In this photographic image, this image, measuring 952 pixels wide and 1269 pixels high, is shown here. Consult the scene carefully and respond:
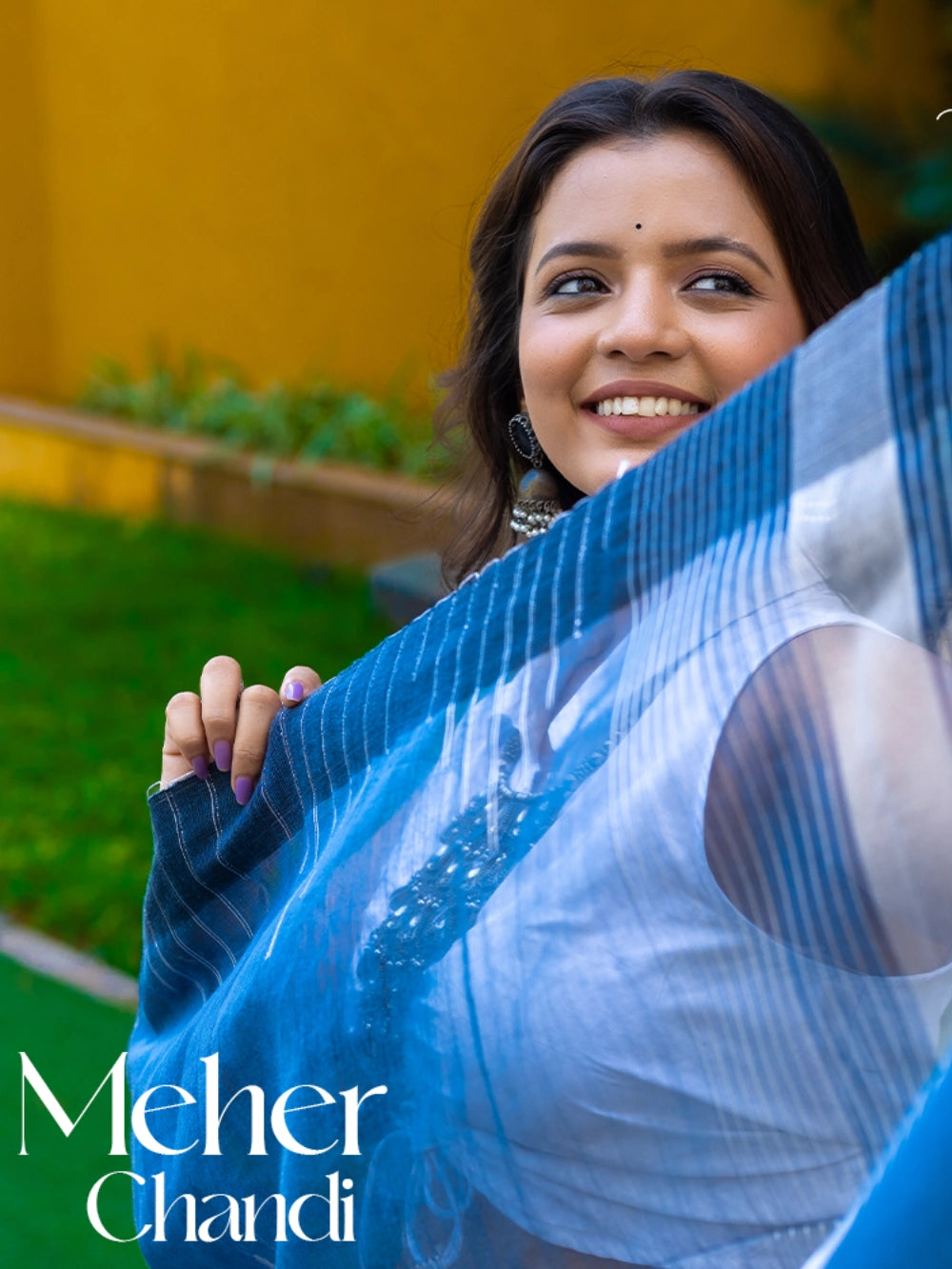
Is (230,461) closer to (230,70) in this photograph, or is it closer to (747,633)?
(230,70)

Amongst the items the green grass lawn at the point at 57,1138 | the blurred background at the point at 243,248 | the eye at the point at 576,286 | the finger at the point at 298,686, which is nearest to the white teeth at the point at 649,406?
the eye at the point at 576,286

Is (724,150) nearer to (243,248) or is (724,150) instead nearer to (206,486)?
(206,486)

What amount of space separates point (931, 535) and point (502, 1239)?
1.83 feet

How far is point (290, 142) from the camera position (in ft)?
24.0

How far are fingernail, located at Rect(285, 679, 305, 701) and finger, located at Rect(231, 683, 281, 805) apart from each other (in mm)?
22

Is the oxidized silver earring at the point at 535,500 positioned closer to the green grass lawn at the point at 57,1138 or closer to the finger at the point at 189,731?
the finger at the point at 189,731

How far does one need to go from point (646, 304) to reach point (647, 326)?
2 centimetres

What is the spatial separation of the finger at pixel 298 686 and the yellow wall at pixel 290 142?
4813 mm

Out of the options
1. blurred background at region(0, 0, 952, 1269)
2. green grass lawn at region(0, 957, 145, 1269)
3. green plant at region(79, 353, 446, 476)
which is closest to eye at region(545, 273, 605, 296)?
green grass lawn at region(0, 957, 145, 1269)

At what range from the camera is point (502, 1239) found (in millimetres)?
1014

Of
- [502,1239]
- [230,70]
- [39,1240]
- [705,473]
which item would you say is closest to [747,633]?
[705,473]

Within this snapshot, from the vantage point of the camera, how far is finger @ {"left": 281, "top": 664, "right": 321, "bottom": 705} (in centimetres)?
134

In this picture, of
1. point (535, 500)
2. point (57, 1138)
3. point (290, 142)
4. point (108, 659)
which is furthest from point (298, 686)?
point (290, 142)

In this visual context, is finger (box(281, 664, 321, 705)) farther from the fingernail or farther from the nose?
the nose
